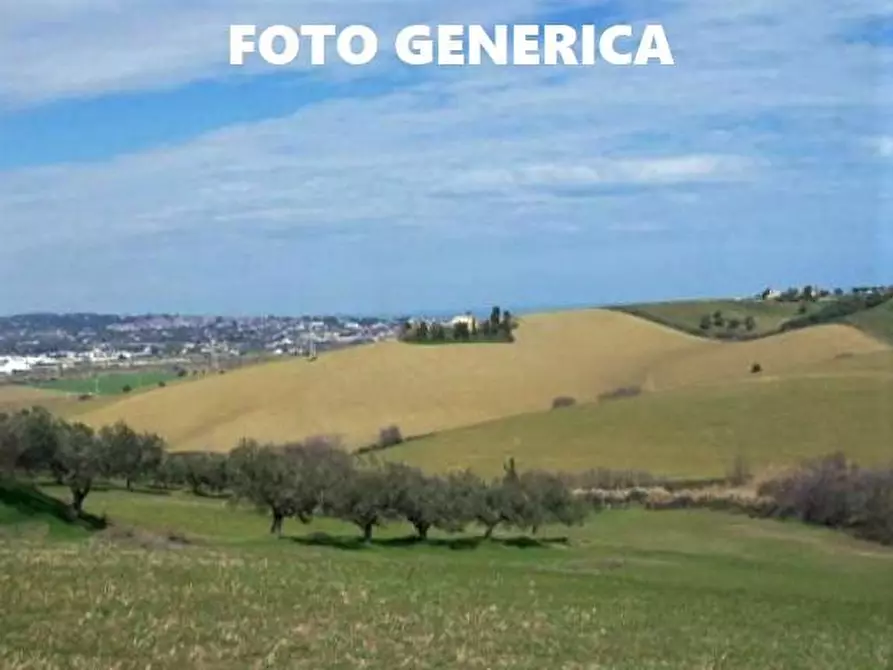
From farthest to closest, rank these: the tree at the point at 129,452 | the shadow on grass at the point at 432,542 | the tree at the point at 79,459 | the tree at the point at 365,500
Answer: the tree at the point at 129,452, the tree at the point at 79,459, the tree at the point at 365,500, the shadow on grass at the point at 432,542

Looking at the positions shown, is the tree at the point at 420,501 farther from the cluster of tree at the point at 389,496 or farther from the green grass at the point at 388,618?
the green grass at the point at 388,618

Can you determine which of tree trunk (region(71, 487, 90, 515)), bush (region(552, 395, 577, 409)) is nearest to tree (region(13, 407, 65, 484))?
tree trunk (region(71, 487, 90, 515))

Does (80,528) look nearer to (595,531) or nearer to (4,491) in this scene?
(4,491)

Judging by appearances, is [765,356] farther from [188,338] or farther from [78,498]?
[78,498]

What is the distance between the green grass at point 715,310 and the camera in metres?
90.9

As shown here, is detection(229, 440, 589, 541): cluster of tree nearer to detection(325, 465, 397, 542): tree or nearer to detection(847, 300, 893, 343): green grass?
detection(325, 465, 397, 542): tree

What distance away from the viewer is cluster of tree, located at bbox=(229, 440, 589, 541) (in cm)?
5181

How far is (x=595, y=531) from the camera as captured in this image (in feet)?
179

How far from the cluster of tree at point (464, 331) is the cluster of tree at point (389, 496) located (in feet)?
90.8

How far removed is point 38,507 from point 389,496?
46.1 ft

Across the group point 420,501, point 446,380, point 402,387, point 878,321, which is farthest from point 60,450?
point 878,321

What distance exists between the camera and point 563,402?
77.8 meters

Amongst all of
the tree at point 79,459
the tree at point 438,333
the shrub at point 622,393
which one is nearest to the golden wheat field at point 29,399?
the tree at point 79,459

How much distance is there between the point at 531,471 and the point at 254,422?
17.2m
